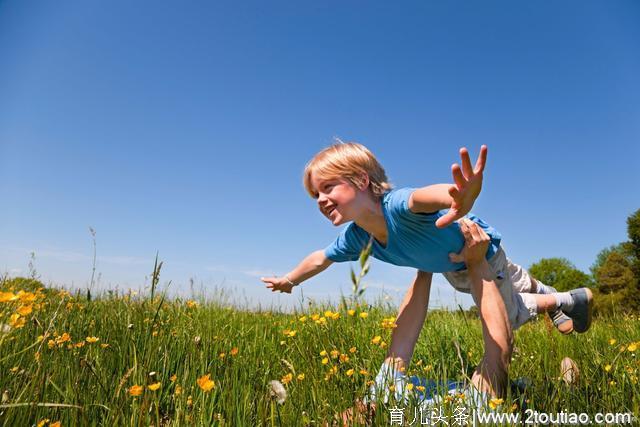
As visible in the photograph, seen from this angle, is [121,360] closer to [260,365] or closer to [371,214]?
[260,365]

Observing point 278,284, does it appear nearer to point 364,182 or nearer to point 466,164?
point 364,182

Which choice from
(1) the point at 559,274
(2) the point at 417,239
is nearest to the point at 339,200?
(2) the point at 417,239

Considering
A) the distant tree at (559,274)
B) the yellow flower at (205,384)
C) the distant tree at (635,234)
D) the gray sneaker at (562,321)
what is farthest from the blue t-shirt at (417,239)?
the distant tree at (559,274)

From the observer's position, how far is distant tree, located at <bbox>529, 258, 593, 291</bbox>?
28438mm

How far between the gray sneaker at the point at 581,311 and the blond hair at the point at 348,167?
226 cm

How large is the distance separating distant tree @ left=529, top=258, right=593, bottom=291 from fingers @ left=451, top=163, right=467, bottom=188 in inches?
1183

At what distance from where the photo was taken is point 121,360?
2787 mm

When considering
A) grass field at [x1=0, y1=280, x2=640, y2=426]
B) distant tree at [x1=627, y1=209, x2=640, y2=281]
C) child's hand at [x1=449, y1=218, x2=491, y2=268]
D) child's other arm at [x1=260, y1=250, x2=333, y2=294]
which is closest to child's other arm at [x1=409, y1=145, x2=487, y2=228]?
child's hand at [x1=449, y1=218, x2=491, y2=268]

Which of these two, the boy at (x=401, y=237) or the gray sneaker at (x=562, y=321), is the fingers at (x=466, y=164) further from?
the gray sneaker at (x=562, y=321)

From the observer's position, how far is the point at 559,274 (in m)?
30.2

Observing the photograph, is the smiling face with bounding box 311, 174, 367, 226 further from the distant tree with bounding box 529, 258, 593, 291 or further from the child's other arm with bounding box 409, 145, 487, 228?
the distant tree with bounding box 529, 258, 593, 291

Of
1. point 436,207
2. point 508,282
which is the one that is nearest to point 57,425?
point 436,207

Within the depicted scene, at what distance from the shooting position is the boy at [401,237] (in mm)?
3293

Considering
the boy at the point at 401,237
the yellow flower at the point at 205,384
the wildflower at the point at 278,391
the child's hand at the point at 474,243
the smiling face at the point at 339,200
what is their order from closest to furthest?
the yellow flower at the point at 205,384 < the wildflower at the point at 278,391 < the child's hand at the point at 474,243 < the boy at the point at 401,237 < the smiling face at the point at 339,200
